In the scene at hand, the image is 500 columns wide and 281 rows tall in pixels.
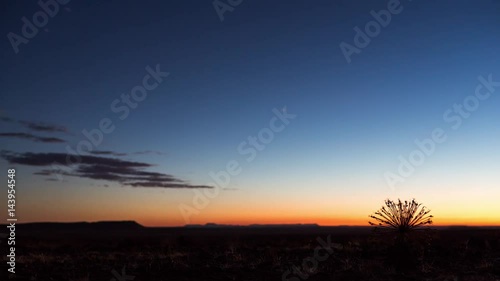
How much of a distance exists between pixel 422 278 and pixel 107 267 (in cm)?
1136

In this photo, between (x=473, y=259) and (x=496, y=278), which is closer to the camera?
(x=496, y=278)

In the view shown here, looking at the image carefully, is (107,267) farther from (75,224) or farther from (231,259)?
(75,224)

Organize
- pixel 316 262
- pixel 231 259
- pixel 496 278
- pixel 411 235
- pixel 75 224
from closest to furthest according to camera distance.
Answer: pixel 496 278 → pixel 411 235 → pixel 316 262 → pixel 231 259 → pixel 75 224

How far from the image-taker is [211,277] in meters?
15.0

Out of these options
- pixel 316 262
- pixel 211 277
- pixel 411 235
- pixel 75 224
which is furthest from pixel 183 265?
pixel 75 224

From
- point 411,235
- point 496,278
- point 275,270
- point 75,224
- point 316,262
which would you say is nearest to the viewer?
point 496,278

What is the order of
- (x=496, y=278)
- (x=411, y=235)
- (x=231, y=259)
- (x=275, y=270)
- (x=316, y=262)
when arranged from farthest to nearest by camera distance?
(x=231, y=259) < (x=316, y=262) < (x=275, y=270) < (x=411, y=235) < (x=496, y=278)

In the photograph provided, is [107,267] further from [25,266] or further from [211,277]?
[211,277]

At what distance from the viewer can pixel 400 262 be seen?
15570 millimetres

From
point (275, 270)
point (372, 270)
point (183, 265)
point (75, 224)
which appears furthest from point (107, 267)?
point (75, 224)

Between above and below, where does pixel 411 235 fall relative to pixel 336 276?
above

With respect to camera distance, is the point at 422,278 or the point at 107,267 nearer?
the point at 422,278

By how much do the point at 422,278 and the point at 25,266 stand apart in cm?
1424

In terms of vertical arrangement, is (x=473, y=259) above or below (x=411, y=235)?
below
